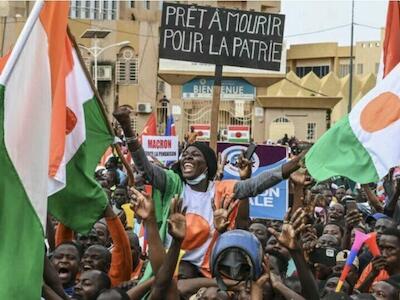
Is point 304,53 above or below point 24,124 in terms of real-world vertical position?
above

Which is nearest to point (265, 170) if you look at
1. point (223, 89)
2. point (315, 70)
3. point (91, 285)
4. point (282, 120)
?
point (91, 285)

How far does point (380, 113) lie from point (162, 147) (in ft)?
15.7

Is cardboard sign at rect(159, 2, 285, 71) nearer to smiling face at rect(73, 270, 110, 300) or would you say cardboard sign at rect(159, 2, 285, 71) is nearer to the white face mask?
the white face mask

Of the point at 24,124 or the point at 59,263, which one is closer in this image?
Result: the point at 24,124

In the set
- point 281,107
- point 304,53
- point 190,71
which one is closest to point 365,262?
point 190,71

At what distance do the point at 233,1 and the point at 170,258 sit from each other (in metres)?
36.6

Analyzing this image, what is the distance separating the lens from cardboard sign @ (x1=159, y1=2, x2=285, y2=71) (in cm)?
710

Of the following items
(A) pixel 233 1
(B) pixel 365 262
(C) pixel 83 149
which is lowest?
(B) pixel 365 262

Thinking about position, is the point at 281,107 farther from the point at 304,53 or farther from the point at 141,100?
the point at 304,53

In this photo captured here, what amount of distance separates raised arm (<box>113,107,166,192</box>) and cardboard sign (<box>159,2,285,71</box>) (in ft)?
5.61

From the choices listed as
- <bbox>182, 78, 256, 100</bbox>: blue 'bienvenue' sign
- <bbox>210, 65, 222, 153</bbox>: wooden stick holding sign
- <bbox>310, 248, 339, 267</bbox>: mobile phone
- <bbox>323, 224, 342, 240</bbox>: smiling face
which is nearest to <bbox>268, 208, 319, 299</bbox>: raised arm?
<bbox>310, 248, 339, 267</bbox>: mobile phone

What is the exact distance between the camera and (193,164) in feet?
17.4

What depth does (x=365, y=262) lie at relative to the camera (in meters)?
6.02

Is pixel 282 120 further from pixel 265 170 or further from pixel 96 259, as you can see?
pixel 96 259
